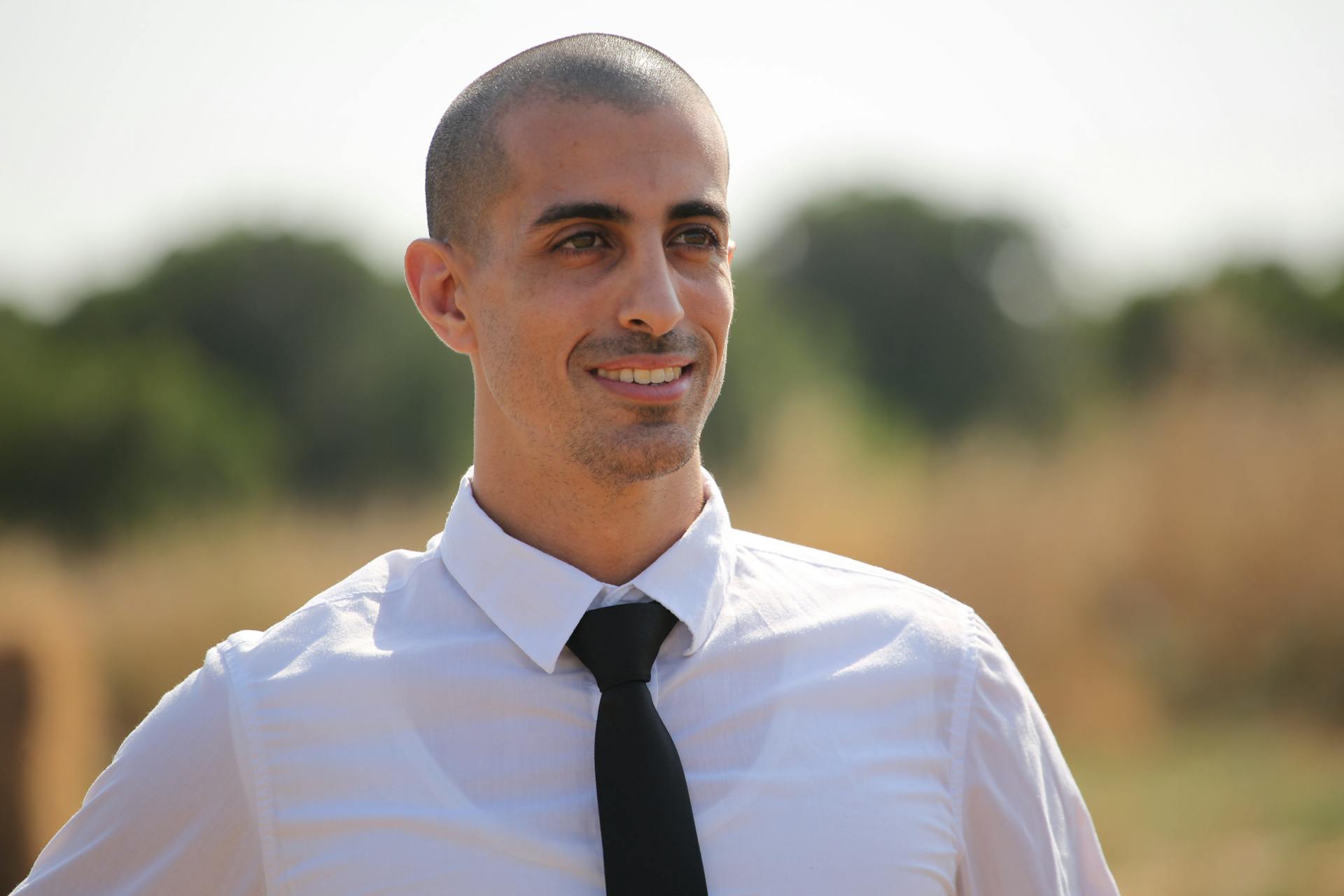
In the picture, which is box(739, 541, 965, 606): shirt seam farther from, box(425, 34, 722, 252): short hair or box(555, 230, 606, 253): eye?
box(425, 34, 722, 252): short hair

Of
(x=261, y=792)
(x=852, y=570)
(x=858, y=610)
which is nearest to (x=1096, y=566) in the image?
(x=852, y=570)

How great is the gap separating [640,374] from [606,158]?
0.34 m

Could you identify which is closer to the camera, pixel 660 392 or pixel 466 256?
pixel 660 392

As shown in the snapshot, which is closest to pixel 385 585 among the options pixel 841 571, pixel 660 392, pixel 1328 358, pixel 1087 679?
pixel 660 392

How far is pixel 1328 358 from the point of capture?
944 cm

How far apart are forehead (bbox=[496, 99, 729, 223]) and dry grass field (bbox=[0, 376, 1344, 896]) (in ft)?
18.1

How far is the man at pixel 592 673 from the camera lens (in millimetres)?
1920

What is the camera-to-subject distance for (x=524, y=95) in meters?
2.26

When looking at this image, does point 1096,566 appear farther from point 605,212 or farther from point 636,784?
point 636,784

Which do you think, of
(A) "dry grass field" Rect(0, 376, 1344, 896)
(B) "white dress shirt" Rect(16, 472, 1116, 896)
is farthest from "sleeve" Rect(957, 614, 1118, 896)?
(A) "dry grass field" Rect(0, 376, 1344, 896)

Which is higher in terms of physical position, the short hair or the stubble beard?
the short hair

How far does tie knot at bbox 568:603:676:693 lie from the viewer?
2014mm

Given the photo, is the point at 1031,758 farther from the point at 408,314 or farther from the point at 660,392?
the point at 408,314

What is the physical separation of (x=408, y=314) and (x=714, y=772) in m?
24.9
